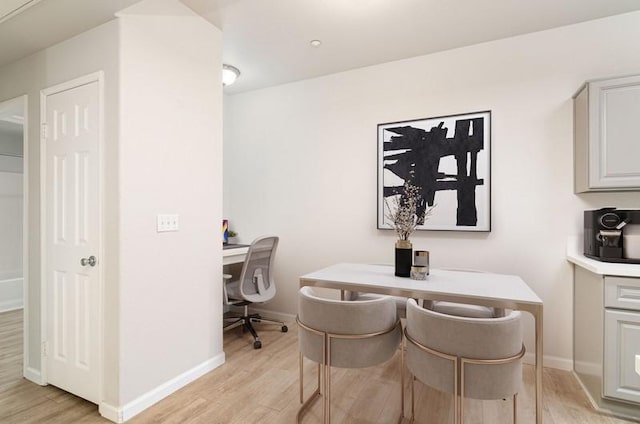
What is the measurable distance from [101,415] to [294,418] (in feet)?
3.77

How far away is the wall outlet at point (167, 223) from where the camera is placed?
2.04 meters

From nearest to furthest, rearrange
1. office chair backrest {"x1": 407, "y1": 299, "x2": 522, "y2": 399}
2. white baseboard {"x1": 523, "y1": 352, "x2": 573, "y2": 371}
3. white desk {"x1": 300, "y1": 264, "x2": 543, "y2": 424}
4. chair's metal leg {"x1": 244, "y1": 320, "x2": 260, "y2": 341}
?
office chair backrest {"x1": 407, "y1": 299, "x2": 522, "y2": 399} < white desk {"x1": 300, "y1": 264, "x2": 543, "y2": 424} < white baseboard {"x1": 523, "y1": 352, "x2": 573, "y2": 371} < chair's metal leg {"x1": 244, "y1": 320, "x2": 260, "y2": 341}

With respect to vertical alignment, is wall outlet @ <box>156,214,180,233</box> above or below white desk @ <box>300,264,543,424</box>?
above

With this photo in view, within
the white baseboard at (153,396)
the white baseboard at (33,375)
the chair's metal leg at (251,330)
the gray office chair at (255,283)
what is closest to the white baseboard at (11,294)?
the white baseboard at (33,375)

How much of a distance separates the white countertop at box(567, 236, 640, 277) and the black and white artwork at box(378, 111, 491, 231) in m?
0.60

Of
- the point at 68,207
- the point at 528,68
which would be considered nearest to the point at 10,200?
the point at 68,207

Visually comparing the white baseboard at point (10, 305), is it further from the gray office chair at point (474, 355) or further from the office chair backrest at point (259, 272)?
the gray office chair at point (474, 355)

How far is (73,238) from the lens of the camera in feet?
6.75

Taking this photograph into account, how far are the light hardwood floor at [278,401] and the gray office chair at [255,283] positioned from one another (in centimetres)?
59

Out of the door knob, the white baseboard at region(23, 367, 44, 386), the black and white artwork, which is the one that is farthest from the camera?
the black and white artwork

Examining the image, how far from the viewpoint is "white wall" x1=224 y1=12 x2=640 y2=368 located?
7.97 feet

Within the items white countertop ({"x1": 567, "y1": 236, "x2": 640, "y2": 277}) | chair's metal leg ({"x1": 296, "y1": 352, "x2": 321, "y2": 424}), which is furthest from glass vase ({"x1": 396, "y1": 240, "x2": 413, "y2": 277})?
white countertop ({"x1": 567, "y1": 236, "x2": 640, "y2": 277})

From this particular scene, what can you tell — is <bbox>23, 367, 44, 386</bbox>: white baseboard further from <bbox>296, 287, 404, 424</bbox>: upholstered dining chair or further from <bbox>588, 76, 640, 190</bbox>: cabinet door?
<bbox>588, 76, 640, 190</bbox>: cabinet door

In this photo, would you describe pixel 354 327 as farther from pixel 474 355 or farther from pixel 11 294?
pixel 11 294
